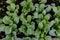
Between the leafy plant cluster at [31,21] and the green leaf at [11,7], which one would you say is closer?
the leafy plant cluster at [31,21]

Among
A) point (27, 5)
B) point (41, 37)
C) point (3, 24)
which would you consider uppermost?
point (27, 5)

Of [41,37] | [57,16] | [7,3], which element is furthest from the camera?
[7,3]

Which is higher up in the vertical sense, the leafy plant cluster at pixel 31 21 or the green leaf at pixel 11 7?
the green leaf at pixel 11 7

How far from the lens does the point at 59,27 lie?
2.04 metres

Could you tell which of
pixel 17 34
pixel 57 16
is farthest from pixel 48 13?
pixel 17 34

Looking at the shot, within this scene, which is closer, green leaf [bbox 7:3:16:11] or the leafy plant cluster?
the leafy plant cluster

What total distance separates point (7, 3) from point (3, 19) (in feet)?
1.05

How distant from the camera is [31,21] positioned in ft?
6.89

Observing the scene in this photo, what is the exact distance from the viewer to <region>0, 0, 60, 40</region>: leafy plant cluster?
1976 millimetres

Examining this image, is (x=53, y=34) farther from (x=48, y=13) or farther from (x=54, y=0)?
(x=54, y=0)

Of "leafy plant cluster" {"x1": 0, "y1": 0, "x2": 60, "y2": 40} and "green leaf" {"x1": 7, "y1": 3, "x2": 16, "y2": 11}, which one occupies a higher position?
"green leaf" {"x1": 7, "y1": 3, "x2": 16, "y2": 11}

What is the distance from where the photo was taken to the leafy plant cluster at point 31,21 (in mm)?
1976

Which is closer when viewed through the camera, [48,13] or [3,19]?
[3,19]

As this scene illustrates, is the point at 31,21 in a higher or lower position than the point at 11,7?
lower
